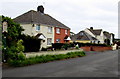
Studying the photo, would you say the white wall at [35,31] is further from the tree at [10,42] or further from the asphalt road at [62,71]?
the asphalt road at [62,71]

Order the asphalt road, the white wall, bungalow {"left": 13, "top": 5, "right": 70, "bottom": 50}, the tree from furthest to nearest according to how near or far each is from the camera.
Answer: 1. bungalow {"left": 13, "top": 5, "right": 70, "bottom": 50}
2. the white wall
3. the tree
4. the asphalt road

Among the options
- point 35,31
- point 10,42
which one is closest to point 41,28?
point 35,31

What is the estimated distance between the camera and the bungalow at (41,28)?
102 ft

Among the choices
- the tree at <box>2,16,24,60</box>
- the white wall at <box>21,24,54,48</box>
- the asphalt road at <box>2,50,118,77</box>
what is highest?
the white wall at <box>21,24,54,48</box>

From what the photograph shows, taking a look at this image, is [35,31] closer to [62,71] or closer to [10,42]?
[10,42]

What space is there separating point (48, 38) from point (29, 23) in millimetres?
5731

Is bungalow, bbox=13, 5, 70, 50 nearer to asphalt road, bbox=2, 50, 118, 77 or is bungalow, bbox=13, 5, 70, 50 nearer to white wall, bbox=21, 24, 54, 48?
white wall, bbox=21, 24, 54, 48

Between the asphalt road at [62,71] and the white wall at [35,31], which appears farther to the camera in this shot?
the white wall at [35,31]

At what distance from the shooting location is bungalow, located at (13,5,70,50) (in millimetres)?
31141

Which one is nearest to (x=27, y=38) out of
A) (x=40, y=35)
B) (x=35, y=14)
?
(x=40, y=35)

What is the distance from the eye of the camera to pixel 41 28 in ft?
107

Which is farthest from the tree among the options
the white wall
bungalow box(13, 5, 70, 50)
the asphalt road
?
bungalow box(13, 5, 70, 50)

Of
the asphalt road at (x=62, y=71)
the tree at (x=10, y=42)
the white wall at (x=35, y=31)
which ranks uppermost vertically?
the white wall at (x=35, y=31)

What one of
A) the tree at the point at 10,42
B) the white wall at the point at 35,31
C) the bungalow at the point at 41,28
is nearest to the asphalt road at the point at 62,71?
the tree at the point at 10,42
